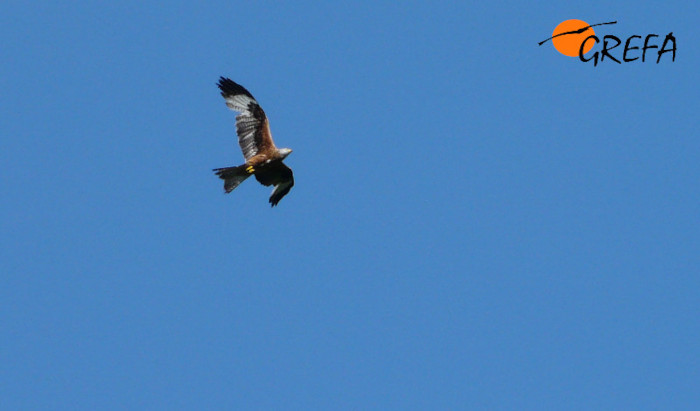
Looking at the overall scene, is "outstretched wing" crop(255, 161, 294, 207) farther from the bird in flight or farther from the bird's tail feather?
the bird's tail feather

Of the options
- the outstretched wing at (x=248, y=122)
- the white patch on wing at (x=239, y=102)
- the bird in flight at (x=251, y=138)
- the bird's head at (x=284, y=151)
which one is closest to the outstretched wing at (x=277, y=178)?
the bird in flight at (x=251, y=138)

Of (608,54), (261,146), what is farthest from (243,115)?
(608,54)

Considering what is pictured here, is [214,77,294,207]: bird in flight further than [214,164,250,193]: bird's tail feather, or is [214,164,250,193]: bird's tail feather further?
[214,77,294,207]: bird in flight

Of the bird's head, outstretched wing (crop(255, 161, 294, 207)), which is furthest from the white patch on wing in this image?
outstretched wing (crop(255, 161, 294, 207))

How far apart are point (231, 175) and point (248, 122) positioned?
44.0 inches

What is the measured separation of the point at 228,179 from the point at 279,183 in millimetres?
1436

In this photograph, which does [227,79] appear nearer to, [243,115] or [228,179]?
[243,115]

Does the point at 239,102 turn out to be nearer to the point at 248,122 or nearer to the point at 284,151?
the point at 248,122

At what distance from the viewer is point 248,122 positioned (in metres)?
12.3

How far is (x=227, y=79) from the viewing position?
12562 mm

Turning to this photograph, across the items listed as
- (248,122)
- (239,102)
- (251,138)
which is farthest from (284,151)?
(239,102)

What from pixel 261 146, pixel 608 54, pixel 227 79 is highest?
pixel 608 54

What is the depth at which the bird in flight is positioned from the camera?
12.0 metres

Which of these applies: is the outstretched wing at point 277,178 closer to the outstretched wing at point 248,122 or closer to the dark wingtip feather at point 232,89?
the outstretched wing at point 248,122
